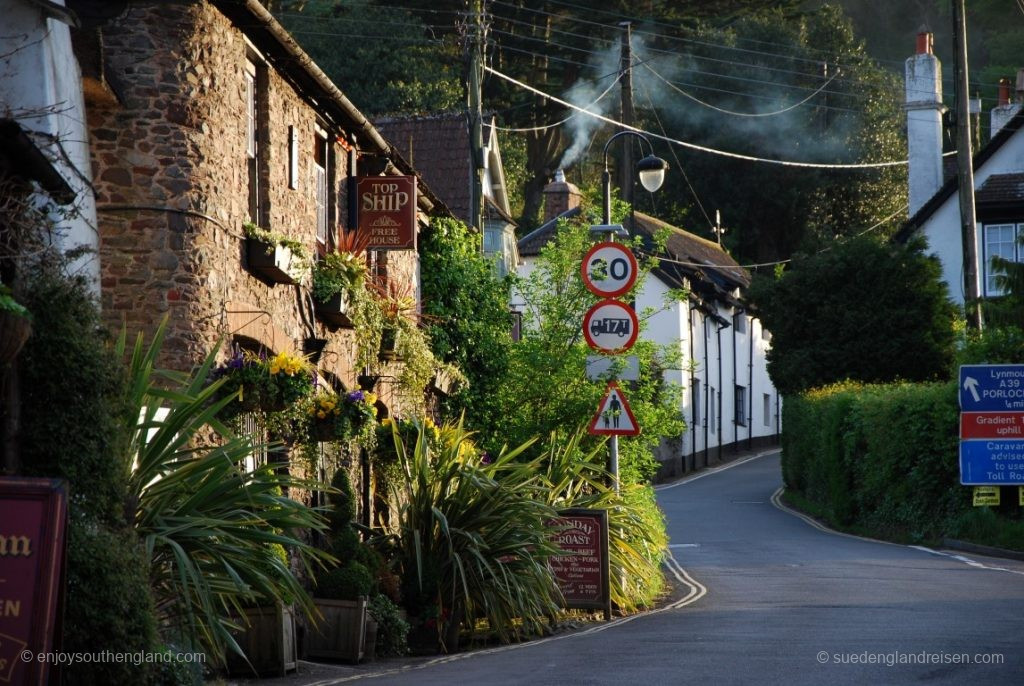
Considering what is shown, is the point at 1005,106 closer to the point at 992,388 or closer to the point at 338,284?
the point at 992,388

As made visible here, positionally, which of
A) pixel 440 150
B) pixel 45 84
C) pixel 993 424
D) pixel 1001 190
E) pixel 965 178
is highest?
pixel 1001 190

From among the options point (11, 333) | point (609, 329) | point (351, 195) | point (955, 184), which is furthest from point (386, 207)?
point (955, 184)

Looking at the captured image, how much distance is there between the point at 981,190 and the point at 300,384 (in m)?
32.8

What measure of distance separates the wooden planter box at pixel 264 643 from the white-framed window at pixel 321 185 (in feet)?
21.4

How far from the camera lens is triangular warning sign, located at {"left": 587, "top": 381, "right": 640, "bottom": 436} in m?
17.7

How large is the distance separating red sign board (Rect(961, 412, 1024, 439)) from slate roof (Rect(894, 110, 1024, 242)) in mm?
15444

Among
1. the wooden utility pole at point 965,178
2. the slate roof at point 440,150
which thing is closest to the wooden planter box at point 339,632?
the slate roof at point 440,150

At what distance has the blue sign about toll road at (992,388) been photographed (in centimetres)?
2658

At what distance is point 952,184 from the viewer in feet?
141

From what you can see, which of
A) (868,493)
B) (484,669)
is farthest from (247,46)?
(868,493)

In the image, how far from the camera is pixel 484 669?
12555 mm

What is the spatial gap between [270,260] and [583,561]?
5.25 meters

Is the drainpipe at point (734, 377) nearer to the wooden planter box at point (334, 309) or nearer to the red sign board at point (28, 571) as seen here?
the wooden planter box at point (334, 309)

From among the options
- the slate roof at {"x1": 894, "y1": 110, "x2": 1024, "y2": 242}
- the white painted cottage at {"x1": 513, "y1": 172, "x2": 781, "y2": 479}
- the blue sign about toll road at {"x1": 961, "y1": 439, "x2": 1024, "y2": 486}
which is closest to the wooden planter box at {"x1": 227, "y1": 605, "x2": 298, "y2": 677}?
the blue sign about toll road at {"x1": 961, "y1": 439, "x2": 1024, "y2": 486}
